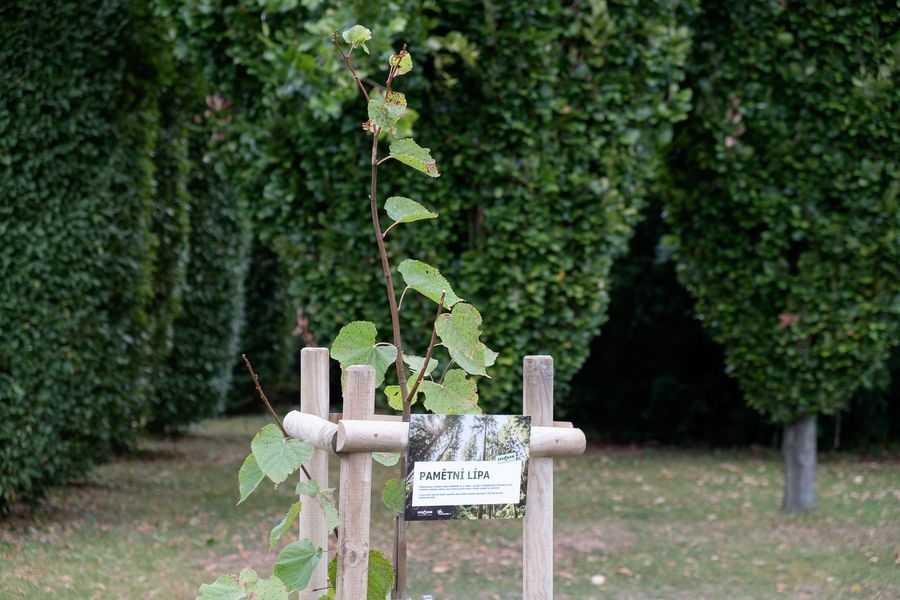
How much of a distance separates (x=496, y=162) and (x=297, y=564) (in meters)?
4.02

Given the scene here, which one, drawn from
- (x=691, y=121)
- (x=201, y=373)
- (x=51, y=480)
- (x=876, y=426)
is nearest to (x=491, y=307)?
(x=691, y=121)

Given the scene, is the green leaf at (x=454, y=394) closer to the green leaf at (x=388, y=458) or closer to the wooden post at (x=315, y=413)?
the green leaf at (x=388, y=458)

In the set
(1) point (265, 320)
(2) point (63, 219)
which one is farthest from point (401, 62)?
(1) point (265, 320)

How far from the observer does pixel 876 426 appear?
11.9 metres

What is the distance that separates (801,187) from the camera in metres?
7.24

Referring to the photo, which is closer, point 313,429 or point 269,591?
point 269,591

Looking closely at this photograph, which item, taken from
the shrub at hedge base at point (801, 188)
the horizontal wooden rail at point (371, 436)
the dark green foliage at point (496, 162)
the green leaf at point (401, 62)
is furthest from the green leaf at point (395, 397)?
the shrub at hedge base at point (801, 188)

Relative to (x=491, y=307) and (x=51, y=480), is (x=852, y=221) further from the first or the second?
(x=51, y=480)

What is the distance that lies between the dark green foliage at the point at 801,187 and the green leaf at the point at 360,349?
206 inches

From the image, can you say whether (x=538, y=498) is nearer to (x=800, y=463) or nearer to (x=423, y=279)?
(x=423, y=279)

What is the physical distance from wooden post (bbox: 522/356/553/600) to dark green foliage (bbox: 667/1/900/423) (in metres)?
Answer: 5.08

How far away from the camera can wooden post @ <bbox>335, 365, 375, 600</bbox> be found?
2.47 metres

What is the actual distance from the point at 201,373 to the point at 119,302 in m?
4.24

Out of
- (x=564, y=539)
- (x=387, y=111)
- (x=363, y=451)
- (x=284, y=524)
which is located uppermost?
(x=387, y=111)
